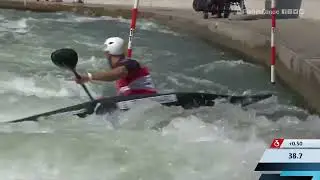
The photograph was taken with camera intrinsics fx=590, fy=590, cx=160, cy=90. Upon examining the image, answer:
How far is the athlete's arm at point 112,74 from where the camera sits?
21.0ft

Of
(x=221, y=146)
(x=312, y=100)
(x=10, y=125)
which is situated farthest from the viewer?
(x=312, y=100)

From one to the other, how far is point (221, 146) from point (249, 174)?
77cm

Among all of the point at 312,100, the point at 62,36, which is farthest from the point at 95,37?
the point at 312,100

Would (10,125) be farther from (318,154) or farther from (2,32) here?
(2,32)

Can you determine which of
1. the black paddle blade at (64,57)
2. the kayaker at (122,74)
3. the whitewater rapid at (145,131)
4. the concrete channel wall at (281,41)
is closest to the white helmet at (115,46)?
the kayaker at (122,74)

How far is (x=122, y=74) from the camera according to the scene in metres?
6.59

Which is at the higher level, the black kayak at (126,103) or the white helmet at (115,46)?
the white helmet at (115,46)

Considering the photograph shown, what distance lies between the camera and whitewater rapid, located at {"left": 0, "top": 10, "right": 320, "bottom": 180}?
5.15 m

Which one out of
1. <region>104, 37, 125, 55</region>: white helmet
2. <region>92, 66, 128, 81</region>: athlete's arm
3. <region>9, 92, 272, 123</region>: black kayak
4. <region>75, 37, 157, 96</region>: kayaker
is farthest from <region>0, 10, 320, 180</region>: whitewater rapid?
<region>104, 37, 125, 55</region>: white helmet

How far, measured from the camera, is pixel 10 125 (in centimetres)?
654
